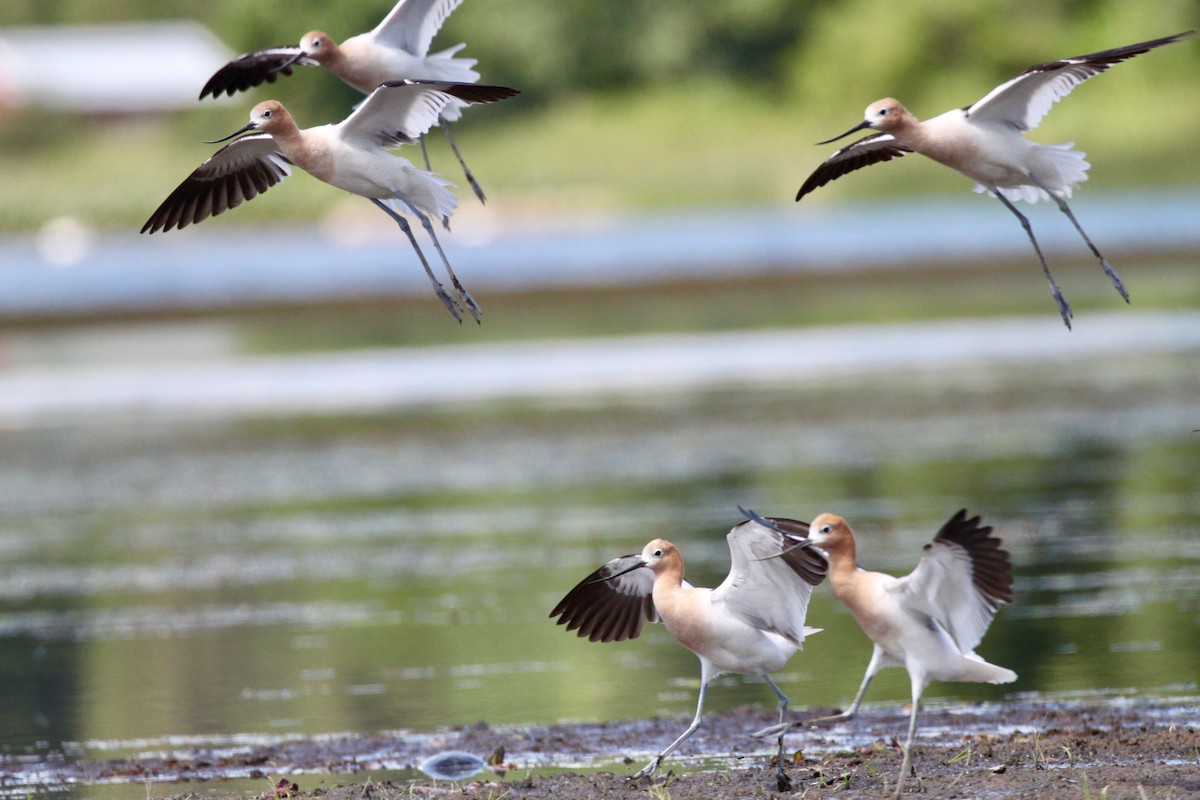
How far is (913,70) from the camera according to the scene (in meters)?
53.3

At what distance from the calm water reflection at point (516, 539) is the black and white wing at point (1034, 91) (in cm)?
274

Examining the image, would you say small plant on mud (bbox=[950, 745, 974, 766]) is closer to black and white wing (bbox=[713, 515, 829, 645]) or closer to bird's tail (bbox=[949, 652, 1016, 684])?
bird's tail (bbox=[949, 652, 1016, 684])

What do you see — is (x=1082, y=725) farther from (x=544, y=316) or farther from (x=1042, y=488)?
(x=544, y=316)

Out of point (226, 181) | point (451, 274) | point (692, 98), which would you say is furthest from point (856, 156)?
point (692, 98)

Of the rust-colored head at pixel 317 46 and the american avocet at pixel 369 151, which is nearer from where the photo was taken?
the american avocet at pixel 369 151

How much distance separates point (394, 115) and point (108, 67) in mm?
60105

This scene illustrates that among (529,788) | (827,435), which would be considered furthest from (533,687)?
(827,435)

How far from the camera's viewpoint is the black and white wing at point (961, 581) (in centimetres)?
673

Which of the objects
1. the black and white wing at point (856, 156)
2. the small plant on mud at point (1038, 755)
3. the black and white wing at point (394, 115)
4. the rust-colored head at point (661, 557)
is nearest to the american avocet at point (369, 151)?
the black and white wing at point (394, 115)

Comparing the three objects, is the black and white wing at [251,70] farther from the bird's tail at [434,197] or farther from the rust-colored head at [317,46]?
the bird's tail at [434,197]

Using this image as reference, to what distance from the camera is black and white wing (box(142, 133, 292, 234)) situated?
8.21m

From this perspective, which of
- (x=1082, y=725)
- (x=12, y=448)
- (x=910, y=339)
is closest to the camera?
(x=1082, y=725)

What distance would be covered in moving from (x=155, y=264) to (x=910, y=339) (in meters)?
22.4

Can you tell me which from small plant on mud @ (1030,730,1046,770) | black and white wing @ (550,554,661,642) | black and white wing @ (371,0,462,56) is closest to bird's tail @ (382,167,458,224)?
black and white wing @ (371,0,462,56)
